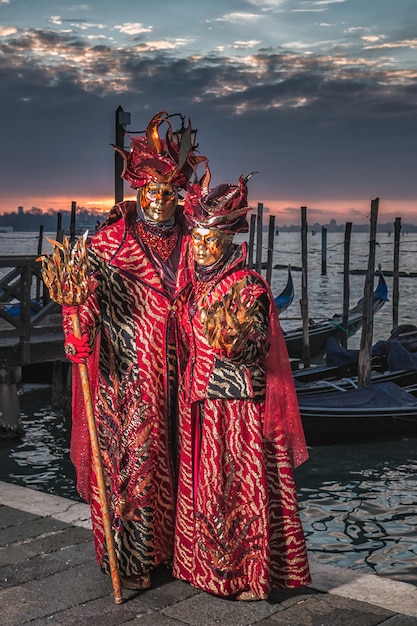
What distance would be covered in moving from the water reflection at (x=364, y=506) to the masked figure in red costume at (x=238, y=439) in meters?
3.03

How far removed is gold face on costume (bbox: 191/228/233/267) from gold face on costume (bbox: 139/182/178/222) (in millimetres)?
274

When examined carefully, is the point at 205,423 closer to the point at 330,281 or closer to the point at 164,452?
the point at 164,452

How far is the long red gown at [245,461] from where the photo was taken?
11.2 feet

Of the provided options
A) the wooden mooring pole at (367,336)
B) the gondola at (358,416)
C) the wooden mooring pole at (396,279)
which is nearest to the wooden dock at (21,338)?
the gondola at (358,416)

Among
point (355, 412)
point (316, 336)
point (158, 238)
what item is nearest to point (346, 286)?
point (316, 336)

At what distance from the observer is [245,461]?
3.45m

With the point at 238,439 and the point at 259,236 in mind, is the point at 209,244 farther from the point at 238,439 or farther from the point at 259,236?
the point at 259,236

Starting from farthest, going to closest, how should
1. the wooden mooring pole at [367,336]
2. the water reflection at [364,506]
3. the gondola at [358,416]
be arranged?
1. the wooden mooring pole at [367,336]
2. the gondola at [358,416]
3. the water reflection at [364,506]

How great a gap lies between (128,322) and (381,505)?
5.22m

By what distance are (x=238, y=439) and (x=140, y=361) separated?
512 mm

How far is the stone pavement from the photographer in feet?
10.7

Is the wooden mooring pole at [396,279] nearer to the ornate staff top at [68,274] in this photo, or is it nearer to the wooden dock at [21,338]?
the wooden dock at [21,338]

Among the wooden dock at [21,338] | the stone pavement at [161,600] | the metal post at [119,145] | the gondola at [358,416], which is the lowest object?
the gondola at [358,416]

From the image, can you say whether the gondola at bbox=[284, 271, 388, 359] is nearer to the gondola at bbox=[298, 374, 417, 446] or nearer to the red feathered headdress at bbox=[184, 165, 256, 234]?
the gondola at bbox=[298, 374, 417, 446]
